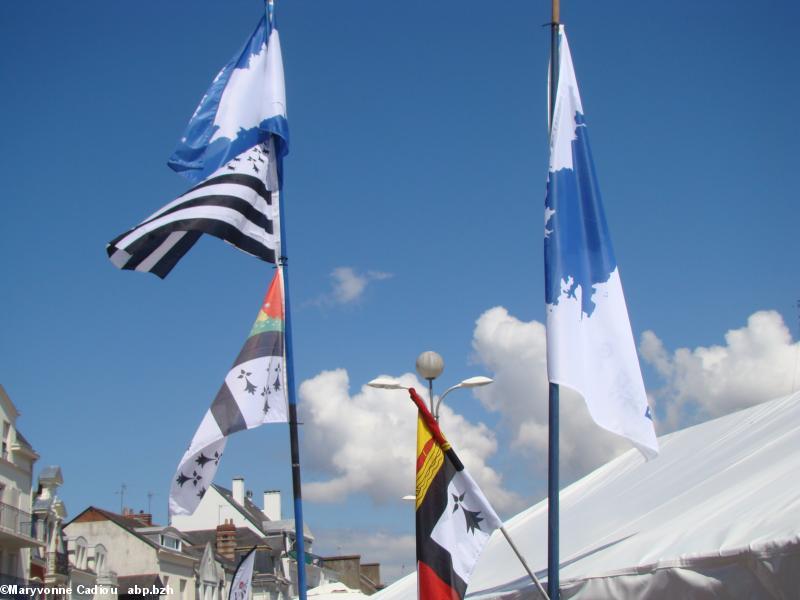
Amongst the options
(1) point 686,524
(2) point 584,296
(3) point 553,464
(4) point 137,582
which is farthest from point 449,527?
(4) point 137,582

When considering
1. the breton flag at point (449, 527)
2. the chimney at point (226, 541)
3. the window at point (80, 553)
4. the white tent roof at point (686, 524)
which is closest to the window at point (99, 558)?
the window at point (80, 553)

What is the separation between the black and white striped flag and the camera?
891cm

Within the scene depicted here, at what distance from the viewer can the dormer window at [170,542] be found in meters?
52.0

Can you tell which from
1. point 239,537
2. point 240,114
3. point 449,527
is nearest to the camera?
point 449,527

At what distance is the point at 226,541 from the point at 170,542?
9.60 meters

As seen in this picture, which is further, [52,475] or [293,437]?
[52,475]

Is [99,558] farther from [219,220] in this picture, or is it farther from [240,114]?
[219,220]

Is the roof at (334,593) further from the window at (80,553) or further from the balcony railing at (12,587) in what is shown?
the window at (80,553)

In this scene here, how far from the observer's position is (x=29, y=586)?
39250 millimetres

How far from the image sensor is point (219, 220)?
29.7 ft

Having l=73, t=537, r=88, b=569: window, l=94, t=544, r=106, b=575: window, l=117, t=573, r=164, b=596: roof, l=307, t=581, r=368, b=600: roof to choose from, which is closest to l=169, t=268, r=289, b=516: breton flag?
l=307, t=581, r=368, b=600: roof

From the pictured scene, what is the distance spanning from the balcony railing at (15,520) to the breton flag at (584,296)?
111 feet

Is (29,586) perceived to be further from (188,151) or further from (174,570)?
(188,151)

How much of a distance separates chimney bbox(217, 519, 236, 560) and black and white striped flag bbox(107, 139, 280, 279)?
2161 inches
